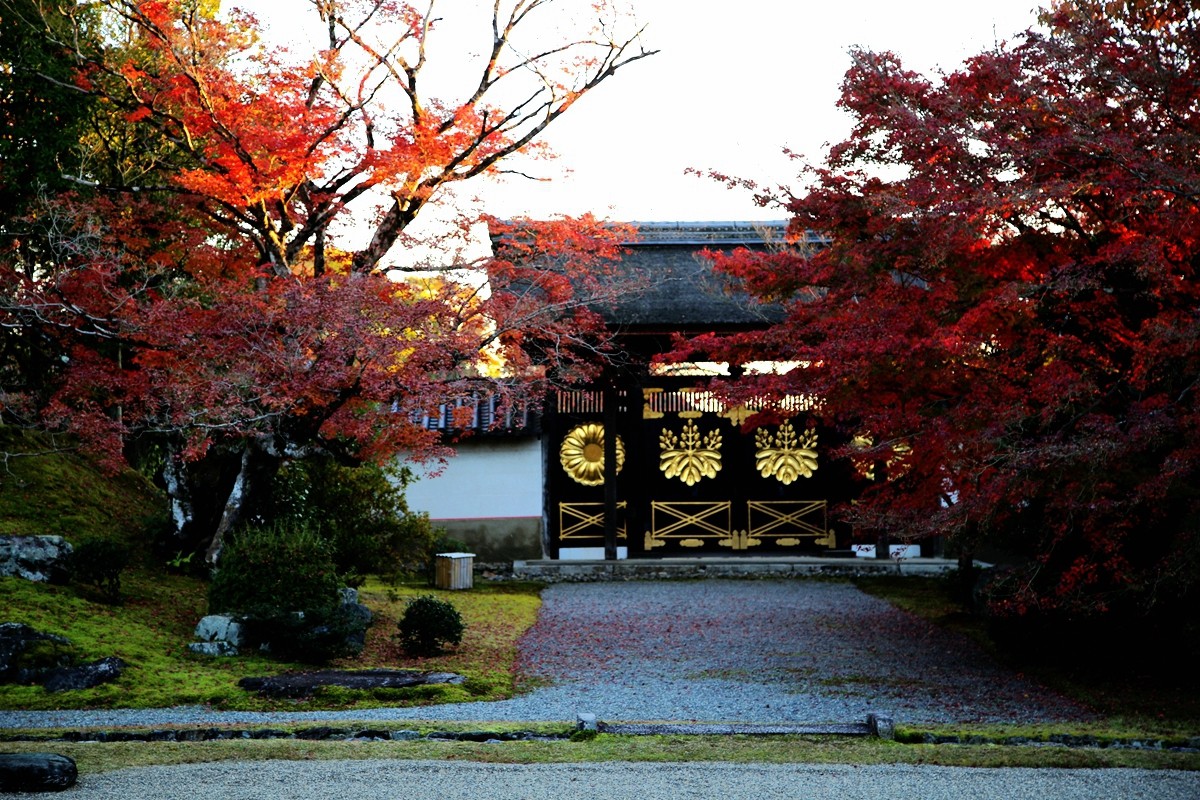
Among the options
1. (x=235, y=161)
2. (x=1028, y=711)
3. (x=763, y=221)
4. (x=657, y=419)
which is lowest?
(x=1028, y=711)

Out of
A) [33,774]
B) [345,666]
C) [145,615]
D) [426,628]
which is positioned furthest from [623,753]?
[145,615]

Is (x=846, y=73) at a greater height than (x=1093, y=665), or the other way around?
(x=846, y=73)

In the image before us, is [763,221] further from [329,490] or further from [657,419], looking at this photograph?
[329,490]

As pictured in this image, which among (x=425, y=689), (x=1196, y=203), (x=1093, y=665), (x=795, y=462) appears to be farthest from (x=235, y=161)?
(x=795, y=462)

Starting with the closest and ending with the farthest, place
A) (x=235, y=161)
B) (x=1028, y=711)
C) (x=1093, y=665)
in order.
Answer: (x=1028, y=711) → (x=1093, y=665) → (x=235, y=161)

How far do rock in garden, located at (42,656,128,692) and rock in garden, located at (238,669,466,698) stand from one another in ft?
3.37

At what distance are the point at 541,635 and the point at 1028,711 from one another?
17.9 feet

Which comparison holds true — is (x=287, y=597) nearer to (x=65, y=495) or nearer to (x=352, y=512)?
(x=352, y=512)

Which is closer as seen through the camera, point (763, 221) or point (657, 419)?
point (657, 419)

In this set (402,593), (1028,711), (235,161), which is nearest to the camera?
(1028,711)

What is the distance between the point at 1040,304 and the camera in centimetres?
948

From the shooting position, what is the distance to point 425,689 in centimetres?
907

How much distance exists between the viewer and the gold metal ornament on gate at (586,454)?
1833cm

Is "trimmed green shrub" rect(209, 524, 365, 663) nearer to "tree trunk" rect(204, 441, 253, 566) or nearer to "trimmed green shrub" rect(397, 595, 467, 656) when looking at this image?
"trimmed green shrub" rect(397, 595, 467, 656)
